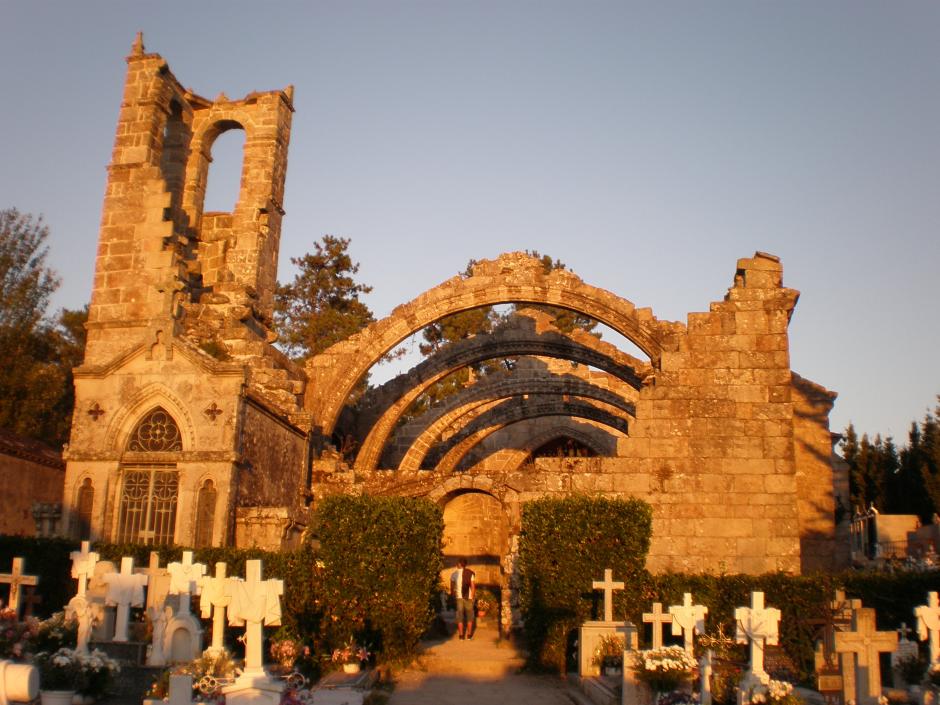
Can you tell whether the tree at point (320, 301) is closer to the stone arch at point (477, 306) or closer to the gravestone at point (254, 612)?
the stone arch at point (477, 306)

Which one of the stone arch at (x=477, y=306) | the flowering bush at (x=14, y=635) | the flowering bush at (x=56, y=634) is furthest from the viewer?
the stone arch at (x=477, y=306)

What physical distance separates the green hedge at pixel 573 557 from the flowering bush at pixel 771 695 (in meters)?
4.71

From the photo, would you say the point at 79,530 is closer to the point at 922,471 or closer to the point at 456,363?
the point at 456,363

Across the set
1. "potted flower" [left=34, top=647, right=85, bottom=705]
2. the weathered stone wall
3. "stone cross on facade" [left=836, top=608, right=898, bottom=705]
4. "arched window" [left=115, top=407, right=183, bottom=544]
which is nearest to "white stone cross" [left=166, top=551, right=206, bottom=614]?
"potted flower" [left=34, top=647, right=85, bottom=705]

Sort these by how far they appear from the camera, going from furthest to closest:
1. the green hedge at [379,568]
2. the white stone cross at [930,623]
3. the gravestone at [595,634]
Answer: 1. the green hedge at [379,568]
2. the gravestone at [595,634]
3. the white stone cross at [930,623]

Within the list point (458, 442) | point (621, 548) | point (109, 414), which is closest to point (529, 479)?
point (621, 548)

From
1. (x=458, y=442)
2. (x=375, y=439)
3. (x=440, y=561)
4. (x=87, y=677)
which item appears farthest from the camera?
(x=458, y=442)

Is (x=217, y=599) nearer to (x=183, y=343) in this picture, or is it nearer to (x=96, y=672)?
Result: (x=96, y=672)

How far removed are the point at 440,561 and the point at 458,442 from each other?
1290cm

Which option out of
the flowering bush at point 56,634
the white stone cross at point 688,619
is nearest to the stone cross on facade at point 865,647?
the white stone cross at point 688,619

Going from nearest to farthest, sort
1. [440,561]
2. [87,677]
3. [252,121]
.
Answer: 1. [87,677]
2. [440,561]
3. [252,121]

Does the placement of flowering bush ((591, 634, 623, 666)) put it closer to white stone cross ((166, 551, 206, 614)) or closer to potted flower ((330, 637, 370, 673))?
potted flower ((330, 637, 370, 673))

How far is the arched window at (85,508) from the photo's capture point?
1577cm

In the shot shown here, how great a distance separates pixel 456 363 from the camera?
23.5 m
